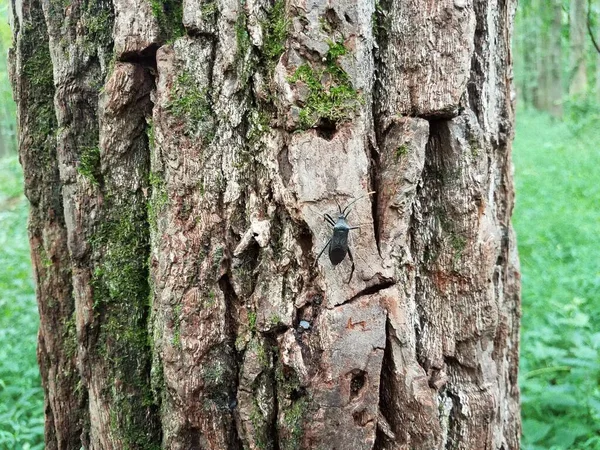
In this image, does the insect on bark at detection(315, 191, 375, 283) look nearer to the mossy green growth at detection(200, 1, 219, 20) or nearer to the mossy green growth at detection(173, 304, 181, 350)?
the mossy green growth at detection(173, 304, 181, 350)

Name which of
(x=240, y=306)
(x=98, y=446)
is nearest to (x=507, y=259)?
(x=240, y=306)

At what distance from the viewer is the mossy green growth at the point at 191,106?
1.84 m

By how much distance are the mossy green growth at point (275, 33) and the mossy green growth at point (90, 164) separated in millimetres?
806

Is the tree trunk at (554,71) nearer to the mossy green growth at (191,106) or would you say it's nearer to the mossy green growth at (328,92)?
the mossy green growth at (328,92)

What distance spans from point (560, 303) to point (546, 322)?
1.09ft

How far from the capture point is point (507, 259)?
2.28m

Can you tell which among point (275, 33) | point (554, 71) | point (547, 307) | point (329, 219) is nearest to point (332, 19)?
point (275, 33)

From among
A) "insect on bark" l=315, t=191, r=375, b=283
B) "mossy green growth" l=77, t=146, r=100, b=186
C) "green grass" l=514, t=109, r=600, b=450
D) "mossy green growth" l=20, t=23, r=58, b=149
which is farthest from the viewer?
"green grass" l=514, t=109, r=600, b=450

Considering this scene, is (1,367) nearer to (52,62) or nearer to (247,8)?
(52,62)

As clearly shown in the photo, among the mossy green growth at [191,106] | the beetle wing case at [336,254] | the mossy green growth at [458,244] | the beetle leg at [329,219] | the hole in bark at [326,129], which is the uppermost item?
the mossy green growth at [191,106]

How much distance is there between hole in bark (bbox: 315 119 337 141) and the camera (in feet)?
5.75

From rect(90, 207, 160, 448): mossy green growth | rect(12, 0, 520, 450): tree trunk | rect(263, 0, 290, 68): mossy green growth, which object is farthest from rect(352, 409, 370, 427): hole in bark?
rect(263, 0, 290, 68): mossy green growth

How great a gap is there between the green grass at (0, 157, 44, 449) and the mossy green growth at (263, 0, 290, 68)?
9.10 ft

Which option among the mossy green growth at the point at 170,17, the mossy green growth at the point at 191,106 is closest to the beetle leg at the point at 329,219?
the mossy green growth at the point at 191,106
